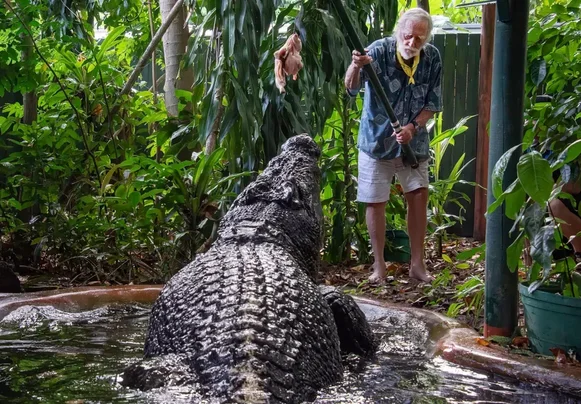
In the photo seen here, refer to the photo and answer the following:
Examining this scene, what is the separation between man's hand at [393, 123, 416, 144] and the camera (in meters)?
4.79

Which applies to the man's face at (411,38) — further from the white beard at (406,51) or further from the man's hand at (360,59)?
the man's hand at (360,59)

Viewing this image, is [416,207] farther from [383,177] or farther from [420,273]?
[420,273]

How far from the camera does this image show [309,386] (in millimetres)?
2186

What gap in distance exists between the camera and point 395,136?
16.1ft

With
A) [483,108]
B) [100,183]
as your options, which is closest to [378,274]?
[100,183]

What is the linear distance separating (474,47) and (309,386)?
6.59 metres

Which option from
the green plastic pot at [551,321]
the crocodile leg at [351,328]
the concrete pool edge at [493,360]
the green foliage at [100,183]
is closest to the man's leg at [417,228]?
the green foliage at [100,183]

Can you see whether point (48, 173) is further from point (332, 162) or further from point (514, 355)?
point (514, 355)

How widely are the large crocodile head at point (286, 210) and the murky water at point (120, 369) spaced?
605 millimetres

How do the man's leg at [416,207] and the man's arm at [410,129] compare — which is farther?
the man's leg at [416,207]

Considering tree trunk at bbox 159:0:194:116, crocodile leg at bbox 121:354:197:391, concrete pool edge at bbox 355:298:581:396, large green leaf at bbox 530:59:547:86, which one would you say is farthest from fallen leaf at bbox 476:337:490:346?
tree trunk at bbox 159:0:194:116

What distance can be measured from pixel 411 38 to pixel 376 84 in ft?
2.69

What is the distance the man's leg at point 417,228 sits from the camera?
506 centimetres

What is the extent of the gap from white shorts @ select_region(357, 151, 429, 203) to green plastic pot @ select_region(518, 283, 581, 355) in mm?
2167
